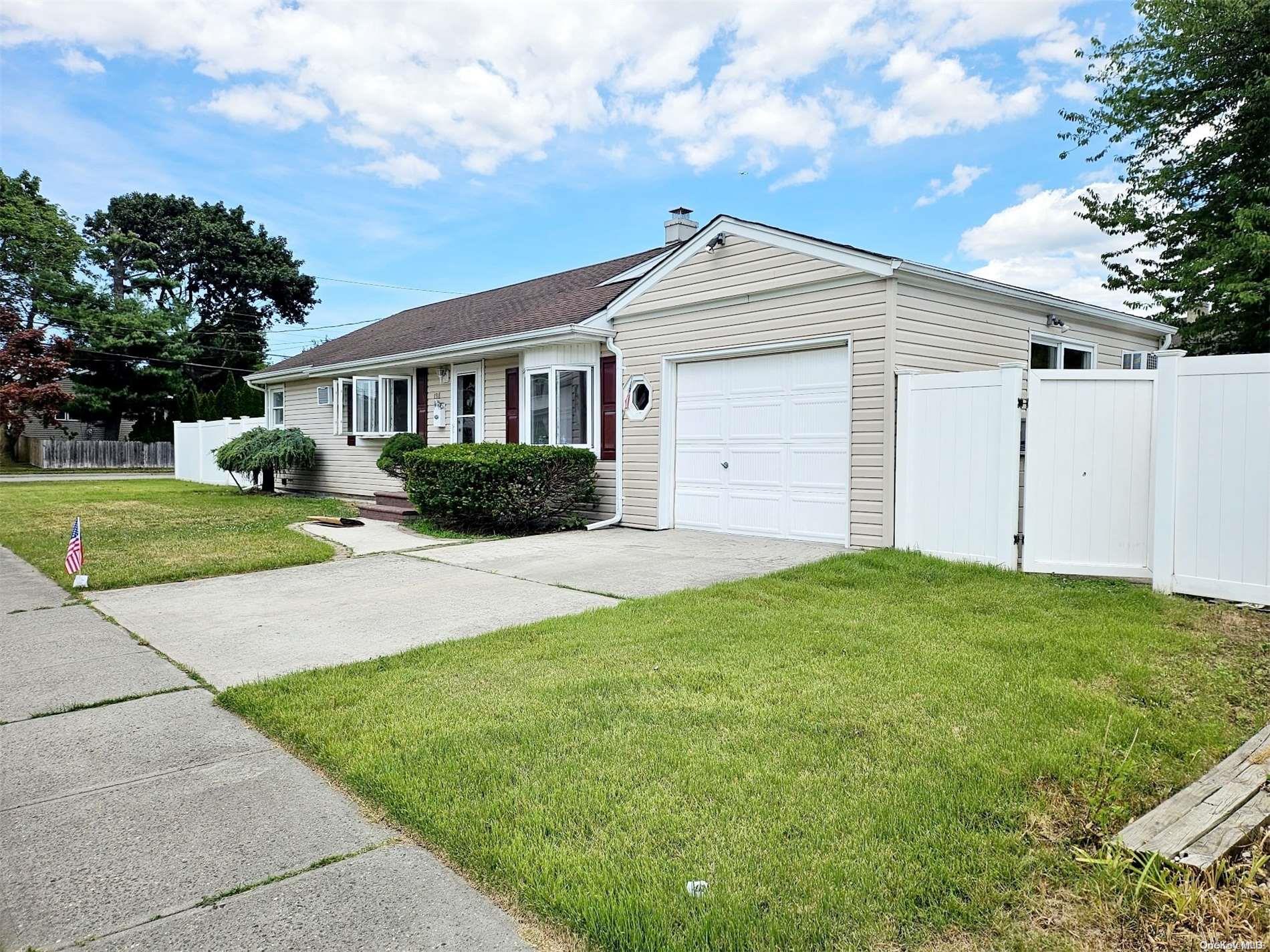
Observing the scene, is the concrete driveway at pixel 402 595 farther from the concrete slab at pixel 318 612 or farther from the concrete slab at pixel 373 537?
the concrete slab at pixel 373 537

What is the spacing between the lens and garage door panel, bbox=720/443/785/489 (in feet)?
30.3

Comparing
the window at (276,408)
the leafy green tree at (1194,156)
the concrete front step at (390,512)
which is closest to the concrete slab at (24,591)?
the concrete front step at (390,512)

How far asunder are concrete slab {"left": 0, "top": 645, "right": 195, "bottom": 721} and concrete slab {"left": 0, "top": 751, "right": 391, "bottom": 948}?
1.34m

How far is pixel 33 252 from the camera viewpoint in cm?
3244

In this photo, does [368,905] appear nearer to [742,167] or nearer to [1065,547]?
[1065,547]

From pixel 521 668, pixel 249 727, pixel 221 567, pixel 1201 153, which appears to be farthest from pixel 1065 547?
pixel 1201 153

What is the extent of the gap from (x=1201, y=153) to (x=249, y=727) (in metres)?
18.0

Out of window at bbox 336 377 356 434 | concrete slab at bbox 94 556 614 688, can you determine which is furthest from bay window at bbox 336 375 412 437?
concrete slab at bbox 94 556 614 688

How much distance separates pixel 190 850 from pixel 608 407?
9.19 m

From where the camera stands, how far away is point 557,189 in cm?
1864

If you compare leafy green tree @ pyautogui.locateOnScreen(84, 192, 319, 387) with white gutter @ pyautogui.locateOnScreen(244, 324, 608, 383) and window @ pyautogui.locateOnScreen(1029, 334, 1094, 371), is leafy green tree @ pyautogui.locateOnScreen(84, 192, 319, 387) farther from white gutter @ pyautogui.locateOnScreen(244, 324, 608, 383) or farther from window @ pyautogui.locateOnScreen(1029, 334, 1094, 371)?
window @ pyautogui.locateOnScreen(1029, 334, 1094, 371)

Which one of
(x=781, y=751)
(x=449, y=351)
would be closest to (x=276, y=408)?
(x=449, y=351)

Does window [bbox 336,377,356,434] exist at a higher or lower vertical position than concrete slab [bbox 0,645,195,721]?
higher

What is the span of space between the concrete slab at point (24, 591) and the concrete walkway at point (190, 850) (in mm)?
2914
